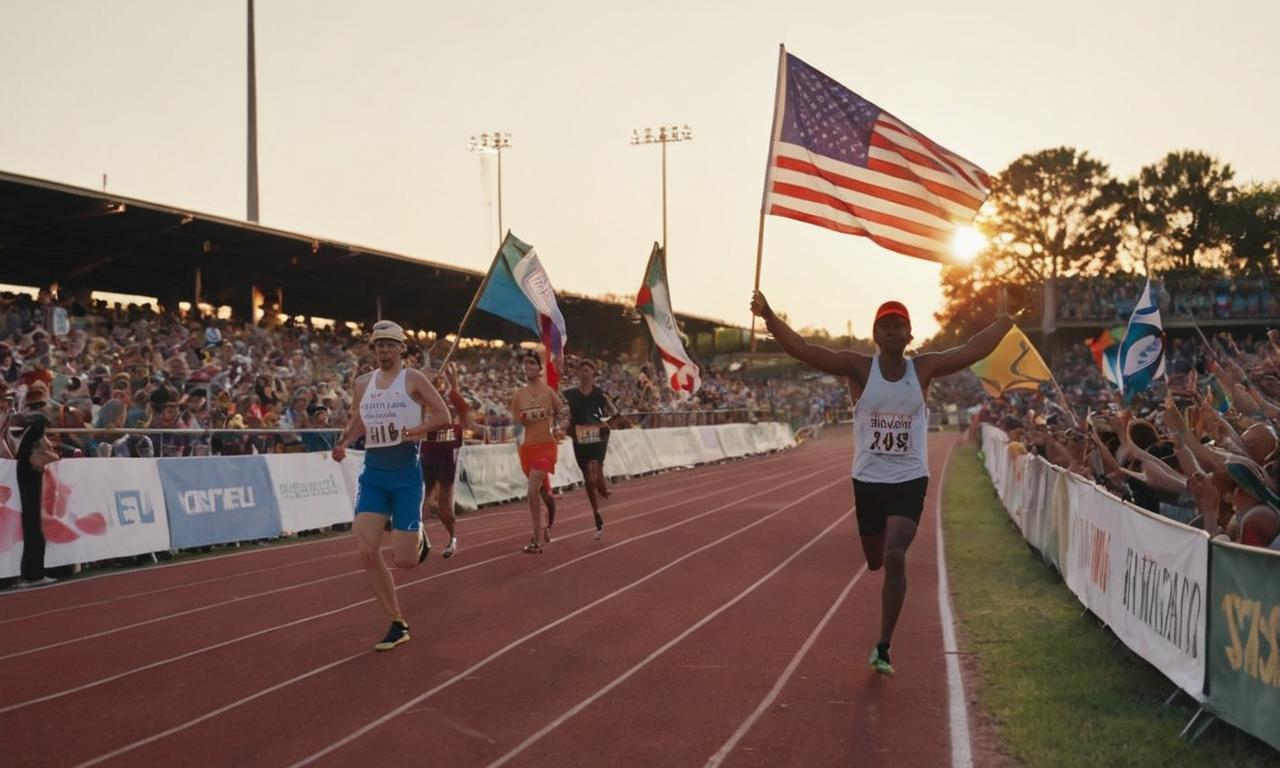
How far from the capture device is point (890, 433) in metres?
8.30

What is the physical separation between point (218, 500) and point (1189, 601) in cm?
1322

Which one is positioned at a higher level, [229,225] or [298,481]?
[229,225]

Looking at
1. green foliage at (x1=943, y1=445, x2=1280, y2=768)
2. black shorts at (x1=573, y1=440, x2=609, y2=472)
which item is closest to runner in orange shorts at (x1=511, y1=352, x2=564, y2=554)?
black shorts at (x1=573, y1=440, x2=609, y2=472)

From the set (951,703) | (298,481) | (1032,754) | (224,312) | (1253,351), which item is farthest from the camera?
(1253,351)

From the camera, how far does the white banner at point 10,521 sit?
13430 mm

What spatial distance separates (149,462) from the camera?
625 inches

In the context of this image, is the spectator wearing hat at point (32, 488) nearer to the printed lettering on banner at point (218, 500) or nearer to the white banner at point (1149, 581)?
the printed lettering on banner at point (218, 500)

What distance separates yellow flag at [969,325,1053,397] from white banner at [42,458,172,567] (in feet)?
40.6

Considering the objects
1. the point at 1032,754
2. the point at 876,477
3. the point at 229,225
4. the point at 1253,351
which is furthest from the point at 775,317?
the point at 1253,351

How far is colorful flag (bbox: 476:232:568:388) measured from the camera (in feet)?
58.7

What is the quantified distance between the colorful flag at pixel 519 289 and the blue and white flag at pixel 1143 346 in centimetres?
787

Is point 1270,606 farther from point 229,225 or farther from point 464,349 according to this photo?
point 464,349

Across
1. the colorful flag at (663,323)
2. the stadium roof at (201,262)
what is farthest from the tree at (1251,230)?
the colorful flag at (663,323)

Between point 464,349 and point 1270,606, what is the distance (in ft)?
145
